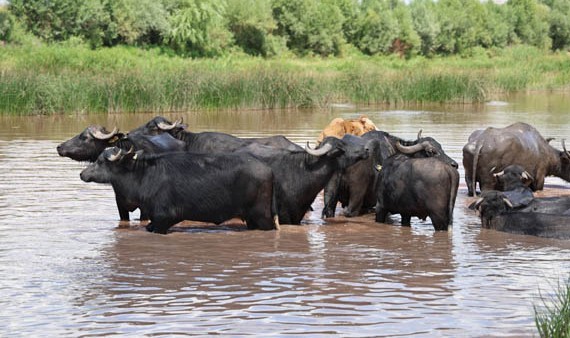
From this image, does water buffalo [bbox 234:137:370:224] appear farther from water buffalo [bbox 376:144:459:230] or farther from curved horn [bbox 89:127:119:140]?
curved horn [bbox 89:127:119:140]

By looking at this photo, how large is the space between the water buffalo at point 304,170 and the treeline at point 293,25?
4105cm

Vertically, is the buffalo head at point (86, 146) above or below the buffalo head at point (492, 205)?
above

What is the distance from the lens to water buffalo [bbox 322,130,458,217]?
12.3 m

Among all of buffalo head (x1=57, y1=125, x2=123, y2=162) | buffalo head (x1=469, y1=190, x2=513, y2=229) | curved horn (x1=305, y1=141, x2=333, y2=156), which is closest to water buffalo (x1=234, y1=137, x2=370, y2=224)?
curved horn (x1=305, y1=141, x2=333, y2=156)

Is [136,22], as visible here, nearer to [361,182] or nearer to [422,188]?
[361,182]

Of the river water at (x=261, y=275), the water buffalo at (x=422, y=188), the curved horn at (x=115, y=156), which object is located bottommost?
the river water at (x=261, y=275)

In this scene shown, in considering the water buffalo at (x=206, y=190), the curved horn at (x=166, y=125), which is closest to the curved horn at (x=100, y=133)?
the curved horn at (x=166, y=125)

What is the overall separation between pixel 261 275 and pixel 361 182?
12.6ft

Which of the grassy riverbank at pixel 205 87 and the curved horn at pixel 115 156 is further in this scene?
the grassy riverbank at pixel 205 87

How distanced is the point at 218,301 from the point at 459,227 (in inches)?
182

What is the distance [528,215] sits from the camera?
11227 mm

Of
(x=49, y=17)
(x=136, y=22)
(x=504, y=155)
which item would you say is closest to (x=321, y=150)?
(x=504, y=155)

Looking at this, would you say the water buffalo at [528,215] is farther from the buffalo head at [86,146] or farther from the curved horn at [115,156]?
the buffalo head at [86,146]

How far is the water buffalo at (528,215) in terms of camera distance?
10.9m
